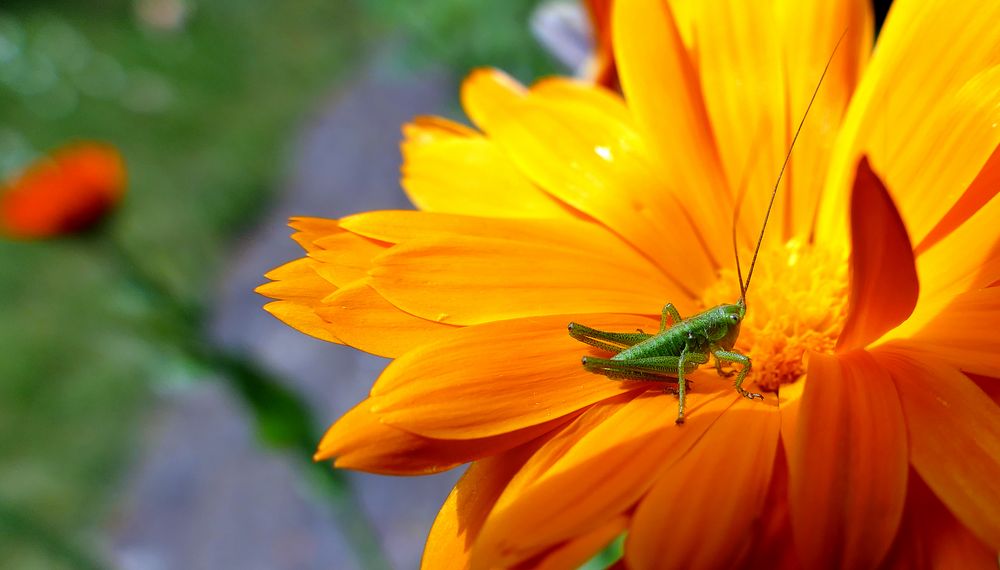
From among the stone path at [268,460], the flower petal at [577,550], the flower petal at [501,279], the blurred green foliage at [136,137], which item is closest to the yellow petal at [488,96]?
the flower petal at [501,279]

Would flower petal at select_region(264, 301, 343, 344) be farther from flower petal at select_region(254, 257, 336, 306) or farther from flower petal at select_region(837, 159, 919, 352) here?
flower petal at select_region(837, 159, 919, 352)

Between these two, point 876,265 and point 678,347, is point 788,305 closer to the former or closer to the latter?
point 678,347

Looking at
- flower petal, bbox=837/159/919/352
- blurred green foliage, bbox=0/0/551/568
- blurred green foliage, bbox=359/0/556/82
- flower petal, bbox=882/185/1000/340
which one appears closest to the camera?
flower petal, bbox=837/159/919/352

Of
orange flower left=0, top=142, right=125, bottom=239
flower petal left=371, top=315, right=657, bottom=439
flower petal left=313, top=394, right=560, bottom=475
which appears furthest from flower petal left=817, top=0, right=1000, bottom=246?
orange flower left=0, top=142, right=125, bottom=239

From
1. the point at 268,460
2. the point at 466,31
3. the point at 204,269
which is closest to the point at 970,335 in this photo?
the point at 466,31

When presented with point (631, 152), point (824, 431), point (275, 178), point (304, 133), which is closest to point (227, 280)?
point (275, 178)
